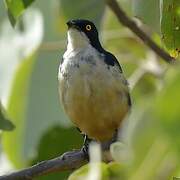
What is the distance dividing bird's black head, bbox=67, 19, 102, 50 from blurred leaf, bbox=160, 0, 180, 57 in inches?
49.4

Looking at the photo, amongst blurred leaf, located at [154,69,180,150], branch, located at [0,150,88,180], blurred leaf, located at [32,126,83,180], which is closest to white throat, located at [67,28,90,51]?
blurred leaf, located at [32,126,83,180]

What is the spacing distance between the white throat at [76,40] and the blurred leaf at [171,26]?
1260mm

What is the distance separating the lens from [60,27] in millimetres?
3723

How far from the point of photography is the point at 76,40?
118 inches

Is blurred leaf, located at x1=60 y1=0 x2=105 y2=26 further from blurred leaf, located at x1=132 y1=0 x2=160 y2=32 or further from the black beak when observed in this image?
blurred leaf, located at x1=132 y1=0 x2=160 y2=32

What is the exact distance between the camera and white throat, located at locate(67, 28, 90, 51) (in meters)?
2.99

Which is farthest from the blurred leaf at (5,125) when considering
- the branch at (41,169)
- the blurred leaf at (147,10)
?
the blurred leaf at (147,10)

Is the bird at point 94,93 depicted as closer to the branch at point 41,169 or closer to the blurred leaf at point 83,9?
the blurred leaf at point 83,9

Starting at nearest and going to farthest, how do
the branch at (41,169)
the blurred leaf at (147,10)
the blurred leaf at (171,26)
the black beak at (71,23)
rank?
the blurred leaf at (171,26) < the branch at (41,169) < the blurred leaf at (147,10) < the black beak at (71,23)

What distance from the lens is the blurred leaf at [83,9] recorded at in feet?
9.80

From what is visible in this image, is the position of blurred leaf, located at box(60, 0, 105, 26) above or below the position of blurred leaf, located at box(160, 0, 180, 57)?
below

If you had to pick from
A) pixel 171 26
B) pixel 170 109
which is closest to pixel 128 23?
pixel 171 26

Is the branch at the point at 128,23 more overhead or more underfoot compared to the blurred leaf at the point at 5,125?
more underfoot

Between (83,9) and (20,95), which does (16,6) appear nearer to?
(20,95)
